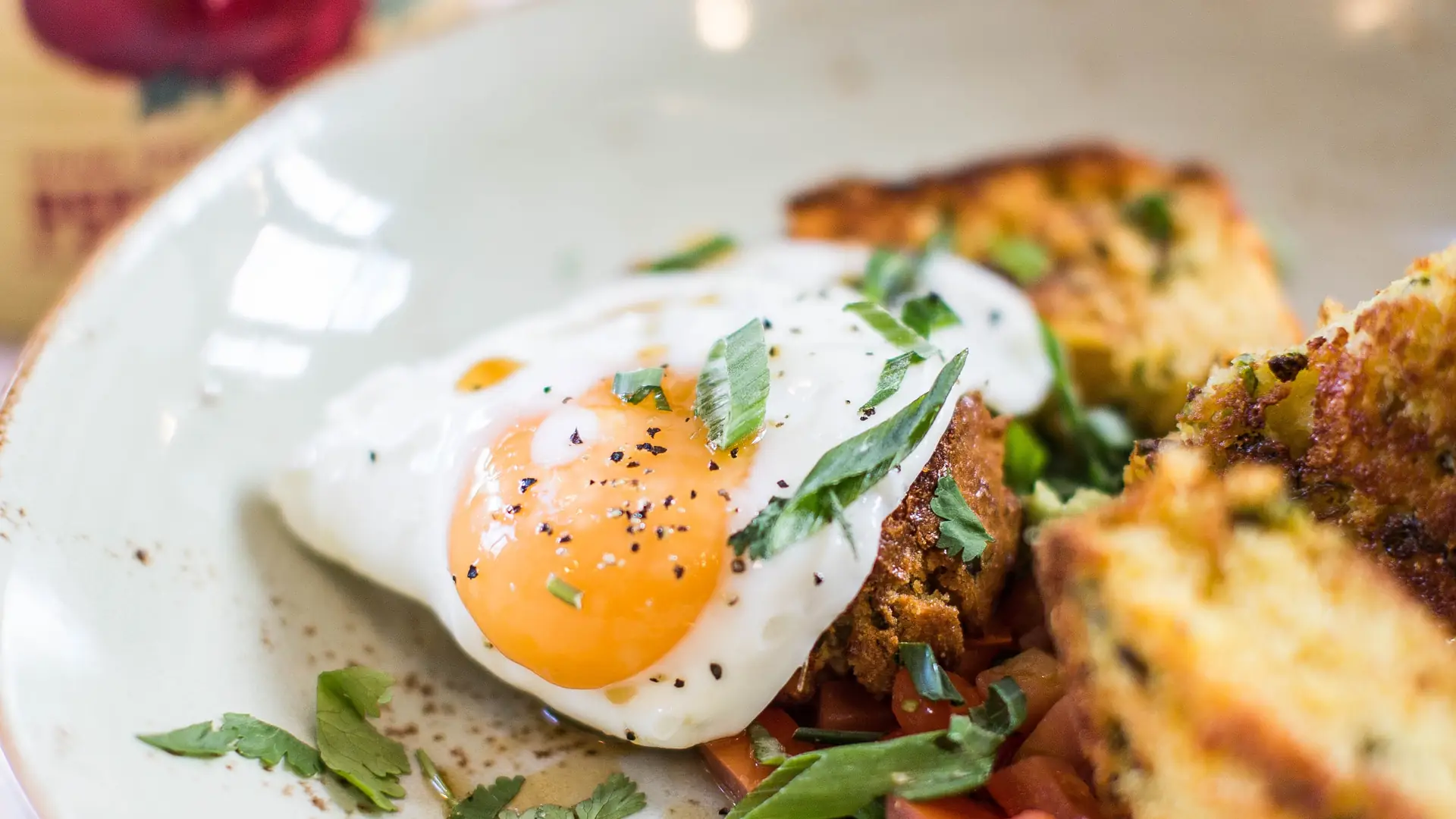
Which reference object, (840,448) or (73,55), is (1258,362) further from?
(73,55)

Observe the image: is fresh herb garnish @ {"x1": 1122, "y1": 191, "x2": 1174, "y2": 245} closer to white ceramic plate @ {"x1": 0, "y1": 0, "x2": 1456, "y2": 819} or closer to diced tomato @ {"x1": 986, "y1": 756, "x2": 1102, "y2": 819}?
white ceramic plate @ {"x1": 0, "y1": 0, "x2": 1456, "y2": 819}

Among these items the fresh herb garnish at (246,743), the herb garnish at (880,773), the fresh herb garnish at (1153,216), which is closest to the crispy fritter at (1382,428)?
the herb garnish at (880,773)

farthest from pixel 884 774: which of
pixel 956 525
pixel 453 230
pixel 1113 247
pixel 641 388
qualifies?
pixel 453 230

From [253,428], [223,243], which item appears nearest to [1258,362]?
[253,428]

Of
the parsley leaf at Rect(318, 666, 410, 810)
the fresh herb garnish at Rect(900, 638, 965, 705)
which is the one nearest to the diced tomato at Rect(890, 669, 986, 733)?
the fresh herb garnish at Rect(900, 638, 965, 705)

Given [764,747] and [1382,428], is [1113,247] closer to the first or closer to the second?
[1382,428]

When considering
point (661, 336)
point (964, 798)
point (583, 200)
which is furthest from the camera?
point (583, 200)
